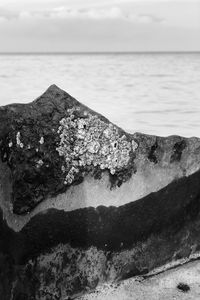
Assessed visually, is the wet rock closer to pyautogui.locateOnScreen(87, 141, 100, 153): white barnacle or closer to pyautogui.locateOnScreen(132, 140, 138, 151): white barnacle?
pyautogui.locateOnScreen(132, 140, 138, 151): white barnacle

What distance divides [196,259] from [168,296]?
0.57 meters

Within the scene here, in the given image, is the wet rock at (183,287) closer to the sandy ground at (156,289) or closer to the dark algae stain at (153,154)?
the sandy ground at (156,289)

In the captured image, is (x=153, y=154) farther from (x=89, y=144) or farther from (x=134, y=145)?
(x=89, y=144)

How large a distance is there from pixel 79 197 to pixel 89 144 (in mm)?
331

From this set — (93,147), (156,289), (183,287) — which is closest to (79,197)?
(93,147)

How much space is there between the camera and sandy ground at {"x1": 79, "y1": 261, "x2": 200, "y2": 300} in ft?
9.41

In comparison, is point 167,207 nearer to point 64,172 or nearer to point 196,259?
point 196,259

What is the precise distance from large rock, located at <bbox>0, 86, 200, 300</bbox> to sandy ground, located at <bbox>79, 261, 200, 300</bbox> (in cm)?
7

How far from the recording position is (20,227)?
2.58 m

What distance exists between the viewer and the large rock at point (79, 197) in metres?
2.57

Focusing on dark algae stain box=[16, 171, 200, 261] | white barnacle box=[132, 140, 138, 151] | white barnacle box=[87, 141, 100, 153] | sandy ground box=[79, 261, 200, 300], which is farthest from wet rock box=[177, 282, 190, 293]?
white barnacle box=[87, 141, 100, 153]

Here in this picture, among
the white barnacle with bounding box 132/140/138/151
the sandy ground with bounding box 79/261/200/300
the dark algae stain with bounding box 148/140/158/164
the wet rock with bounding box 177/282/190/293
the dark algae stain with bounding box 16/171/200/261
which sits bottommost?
the sandy ground with bounding box 79/261/200/300

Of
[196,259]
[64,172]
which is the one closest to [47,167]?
[64,172]

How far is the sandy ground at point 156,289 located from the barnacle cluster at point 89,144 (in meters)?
0.79
